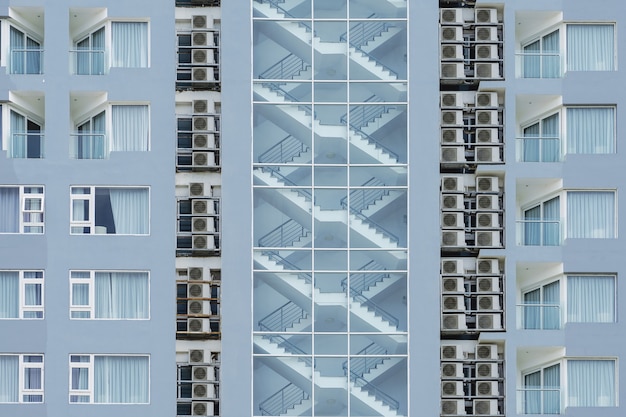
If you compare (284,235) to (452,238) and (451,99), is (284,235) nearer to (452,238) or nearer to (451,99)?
(452,238)

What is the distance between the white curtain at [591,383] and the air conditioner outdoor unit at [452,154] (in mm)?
8666

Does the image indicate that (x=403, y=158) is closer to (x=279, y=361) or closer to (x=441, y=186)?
(x=441, y=186)

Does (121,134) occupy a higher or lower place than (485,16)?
lower

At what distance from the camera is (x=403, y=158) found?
69.6 metres

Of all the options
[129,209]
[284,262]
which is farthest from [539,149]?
[129,209]

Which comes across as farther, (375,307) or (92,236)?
(375,307)

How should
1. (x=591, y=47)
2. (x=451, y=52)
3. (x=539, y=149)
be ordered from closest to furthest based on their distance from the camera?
(x=539, y=149) → (x=451, y=52) → (x=591, y=47)

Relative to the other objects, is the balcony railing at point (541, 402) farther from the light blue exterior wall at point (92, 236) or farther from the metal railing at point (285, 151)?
the light blue exterior wall at point (92, 236)

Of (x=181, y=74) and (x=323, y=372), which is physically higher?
(x=181, y=74)

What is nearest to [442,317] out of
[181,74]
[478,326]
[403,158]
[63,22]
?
[478,326]

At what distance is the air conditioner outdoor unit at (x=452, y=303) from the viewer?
68.5 metres

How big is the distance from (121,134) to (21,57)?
490cm

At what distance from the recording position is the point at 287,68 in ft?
230

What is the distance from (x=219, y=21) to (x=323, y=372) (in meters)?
14.0
